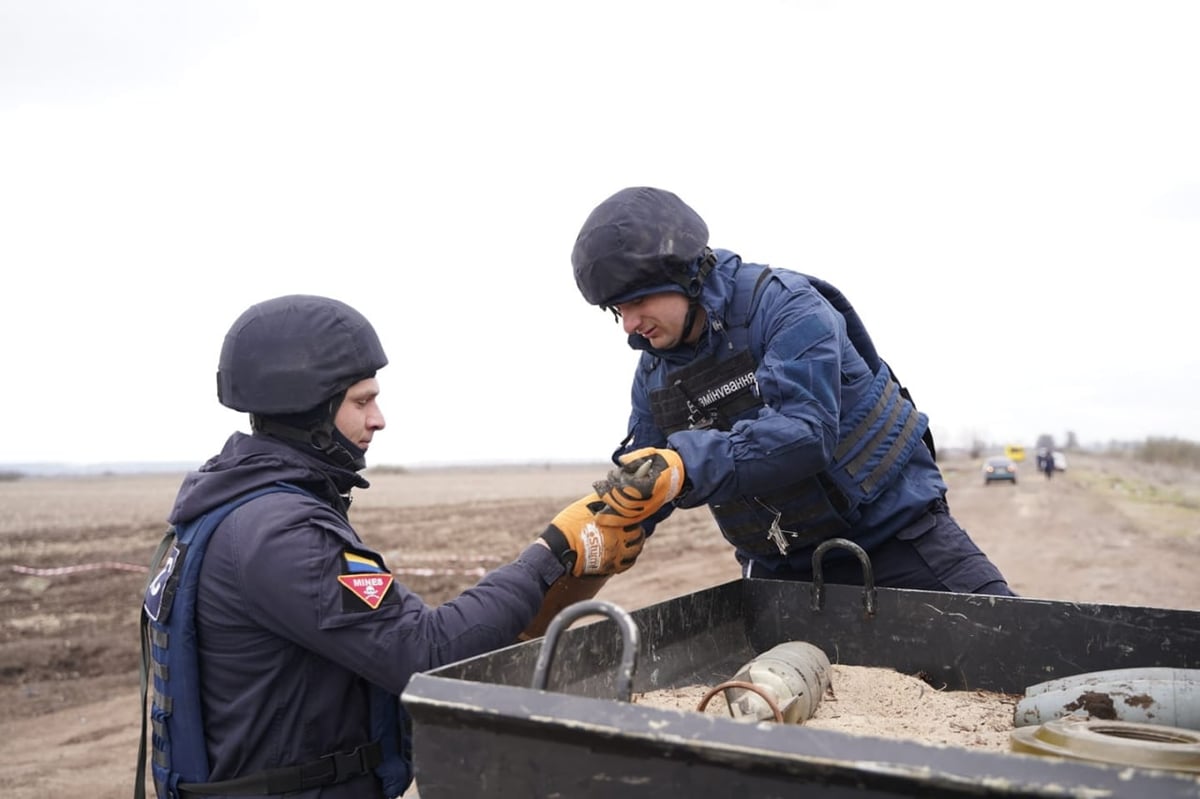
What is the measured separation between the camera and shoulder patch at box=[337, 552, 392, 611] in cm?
274

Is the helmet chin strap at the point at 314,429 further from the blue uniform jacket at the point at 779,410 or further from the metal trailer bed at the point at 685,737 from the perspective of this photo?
the blue uniform jacket at the point at 779,410

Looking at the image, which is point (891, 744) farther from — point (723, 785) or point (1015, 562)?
point (1015, 562)

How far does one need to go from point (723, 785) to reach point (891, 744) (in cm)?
29

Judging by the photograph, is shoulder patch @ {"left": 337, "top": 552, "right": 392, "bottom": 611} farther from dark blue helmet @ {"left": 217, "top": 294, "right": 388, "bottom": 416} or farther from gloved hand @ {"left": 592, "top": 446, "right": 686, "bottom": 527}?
gloved hand @ {"left": 592, "top": 446, "right": 686, "bottom": 527}

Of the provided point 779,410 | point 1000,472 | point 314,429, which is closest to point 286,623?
point 314,429

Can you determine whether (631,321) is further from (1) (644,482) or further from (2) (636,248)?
(1) (644,482)

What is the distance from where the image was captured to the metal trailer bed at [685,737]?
144cm

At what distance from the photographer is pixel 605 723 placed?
1.70m

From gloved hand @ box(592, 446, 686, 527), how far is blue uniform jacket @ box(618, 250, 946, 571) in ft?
0.20

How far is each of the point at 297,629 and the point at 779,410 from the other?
5.57ft

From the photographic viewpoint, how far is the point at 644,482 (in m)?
3.05

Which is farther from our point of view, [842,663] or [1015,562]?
[1015,562]

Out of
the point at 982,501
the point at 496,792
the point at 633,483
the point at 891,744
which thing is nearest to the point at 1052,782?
the point at 891,744

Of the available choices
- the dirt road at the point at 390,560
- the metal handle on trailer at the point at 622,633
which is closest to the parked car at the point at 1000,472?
the dirt road at the point at 390,560
